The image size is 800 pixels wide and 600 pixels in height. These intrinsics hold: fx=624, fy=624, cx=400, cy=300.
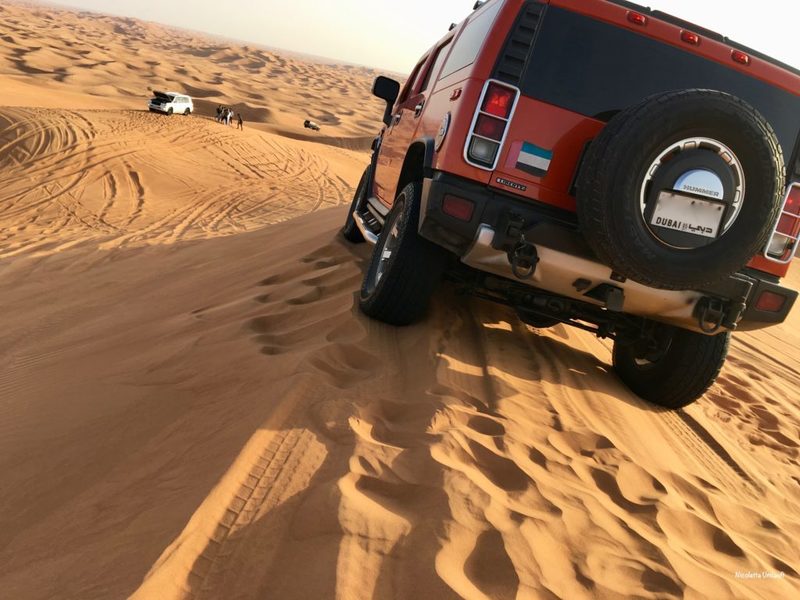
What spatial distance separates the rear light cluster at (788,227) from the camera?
3.47m

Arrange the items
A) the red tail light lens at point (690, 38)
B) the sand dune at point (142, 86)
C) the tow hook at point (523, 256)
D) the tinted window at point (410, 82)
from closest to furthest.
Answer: the tow hook at point (523, 256), the red tail light lens at point (690, 38), the tinted window at point (410, 82), the sand dune at point (142, 86)

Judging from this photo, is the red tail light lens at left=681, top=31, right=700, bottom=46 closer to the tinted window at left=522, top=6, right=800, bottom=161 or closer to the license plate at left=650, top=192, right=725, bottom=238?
the tinted window at left=522, top=6, right=800, bottom=161

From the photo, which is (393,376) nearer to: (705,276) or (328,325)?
(328,325)

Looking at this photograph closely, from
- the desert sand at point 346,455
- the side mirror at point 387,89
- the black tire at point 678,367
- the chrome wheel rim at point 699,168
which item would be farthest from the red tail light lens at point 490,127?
the side mirror at point 387,89

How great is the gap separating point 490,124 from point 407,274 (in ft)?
3.22

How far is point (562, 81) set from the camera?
321 centimetres

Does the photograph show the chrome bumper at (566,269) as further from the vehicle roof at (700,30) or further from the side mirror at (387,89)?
the side mirror at (387,89)

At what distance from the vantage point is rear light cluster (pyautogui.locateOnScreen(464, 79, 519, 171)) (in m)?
3.18

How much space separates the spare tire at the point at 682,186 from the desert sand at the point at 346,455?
95cm

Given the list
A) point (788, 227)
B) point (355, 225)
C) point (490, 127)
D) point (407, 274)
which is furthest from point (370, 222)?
point (788, 227)

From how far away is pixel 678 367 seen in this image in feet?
13.0

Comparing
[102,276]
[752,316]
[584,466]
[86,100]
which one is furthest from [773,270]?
[86,100]

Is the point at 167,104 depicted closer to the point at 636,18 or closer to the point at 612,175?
the point at 636,18

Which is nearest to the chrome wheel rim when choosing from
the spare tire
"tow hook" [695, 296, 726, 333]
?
the spare tire
